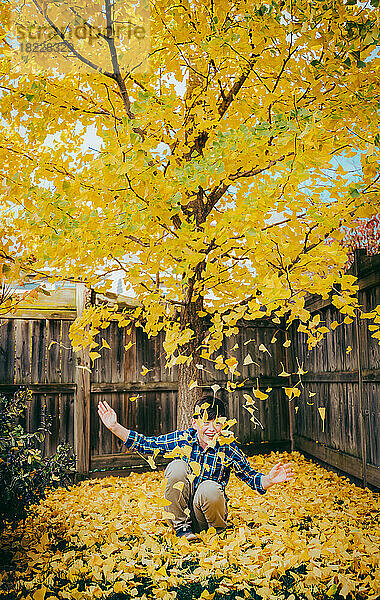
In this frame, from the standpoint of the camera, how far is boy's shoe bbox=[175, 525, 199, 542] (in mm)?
3453

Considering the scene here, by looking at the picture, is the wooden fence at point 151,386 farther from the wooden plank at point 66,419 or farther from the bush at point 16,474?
the bush at point 16,474

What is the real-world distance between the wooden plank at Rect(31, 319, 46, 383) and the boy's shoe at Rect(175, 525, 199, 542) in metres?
2.54

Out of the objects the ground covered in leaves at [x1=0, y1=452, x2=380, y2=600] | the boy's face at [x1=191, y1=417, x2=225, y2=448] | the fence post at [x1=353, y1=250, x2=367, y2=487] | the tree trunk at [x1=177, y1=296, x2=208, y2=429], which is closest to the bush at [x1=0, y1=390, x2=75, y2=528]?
the ground covered in leaves at [x1=0, y1=452, x2=380, y2=600]

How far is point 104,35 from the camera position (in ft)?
8.79

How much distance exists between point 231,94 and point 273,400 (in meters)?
4.10

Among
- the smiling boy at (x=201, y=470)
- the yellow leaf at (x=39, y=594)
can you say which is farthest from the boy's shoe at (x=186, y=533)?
the yellow leaf at (x=39, y=594)

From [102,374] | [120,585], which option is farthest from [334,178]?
[102,374]

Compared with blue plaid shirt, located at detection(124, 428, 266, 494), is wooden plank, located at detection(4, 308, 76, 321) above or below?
above

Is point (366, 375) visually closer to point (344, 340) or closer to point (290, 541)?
point (344, 340)

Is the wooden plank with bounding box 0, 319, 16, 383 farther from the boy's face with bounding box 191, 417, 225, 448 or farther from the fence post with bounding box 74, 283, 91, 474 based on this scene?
the boy's face with bounding box 191, 417, 225, 448

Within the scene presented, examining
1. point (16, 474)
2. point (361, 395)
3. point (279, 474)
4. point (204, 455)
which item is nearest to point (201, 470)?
point (204, 455)

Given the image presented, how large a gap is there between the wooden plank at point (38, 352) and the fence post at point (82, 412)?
1.21ft

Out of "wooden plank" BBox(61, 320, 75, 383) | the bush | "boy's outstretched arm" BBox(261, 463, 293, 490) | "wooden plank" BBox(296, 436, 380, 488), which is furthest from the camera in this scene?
"wooden plank" BBox(61, 320, 75, 383)

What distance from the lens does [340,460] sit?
197 inches
